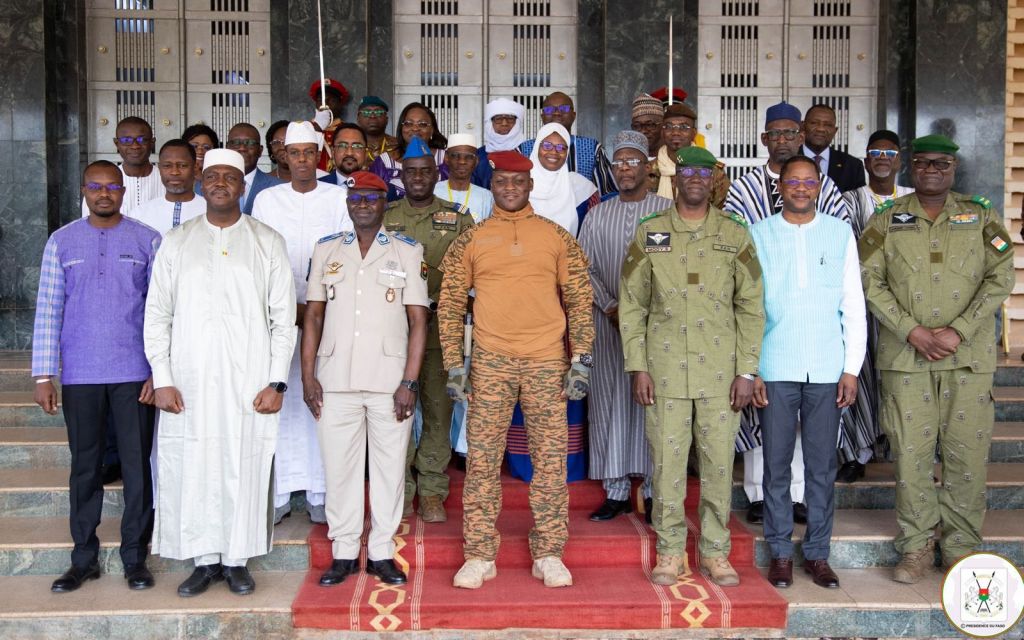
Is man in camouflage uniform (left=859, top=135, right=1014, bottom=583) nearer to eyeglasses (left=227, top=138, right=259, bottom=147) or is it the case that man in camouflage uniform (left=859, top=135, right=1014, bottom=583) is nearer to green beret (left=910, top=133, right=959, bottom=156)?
green beret (left=910, top=133, right=959, bottom=156)

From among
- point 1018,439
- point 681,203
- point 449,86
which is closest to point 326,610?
point 681,203

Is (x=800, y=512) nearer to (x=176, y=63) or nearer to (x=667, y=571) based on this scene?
(x=667, y=571)

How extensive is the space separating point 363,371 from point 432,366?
0.64 metres

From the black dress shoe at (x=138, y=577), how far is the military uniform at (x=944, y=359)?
372 centimetres

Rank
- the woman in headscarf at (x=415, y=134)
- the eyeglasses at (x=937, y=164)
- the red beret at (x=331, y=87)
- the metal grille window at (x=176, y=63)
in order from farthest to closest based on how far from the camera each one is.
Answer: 1. the metal grille window at (x=176, y=63)
2. the red beret at (x=331, y=87)
3. the woman in headscarf at (x=415, y=134)
4. the eyeglasses at (x=937, y=164)

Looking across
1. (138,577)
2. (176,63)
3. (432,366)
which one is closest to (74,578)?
(138,577)

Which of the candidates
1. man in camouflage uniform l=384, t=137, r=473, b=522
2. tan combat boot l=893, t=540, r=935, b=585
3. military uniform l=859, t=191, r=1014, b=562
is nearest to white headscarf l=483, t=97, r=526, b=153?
man in camouflage uniform l=384, t=137, r=473, b=522

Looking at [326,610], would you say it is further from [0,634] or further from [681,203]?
[681,203]

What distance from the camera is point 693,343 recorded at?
423cm

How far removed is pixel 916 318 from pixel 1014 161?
5042mm

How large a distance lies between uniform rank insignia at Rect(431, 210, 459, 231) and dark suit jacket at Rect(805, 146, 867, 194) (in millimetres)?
2608

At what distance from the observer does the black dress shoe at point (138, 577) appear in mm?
4352

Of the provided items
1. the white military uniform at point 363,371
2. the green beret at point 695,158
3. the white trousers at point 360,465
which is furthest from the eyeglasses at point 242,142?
the green beret at point 695,158

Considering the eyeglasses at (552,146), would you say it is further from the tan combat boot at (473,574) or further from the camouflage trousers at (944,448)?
the tan combat boot at (473,574)
